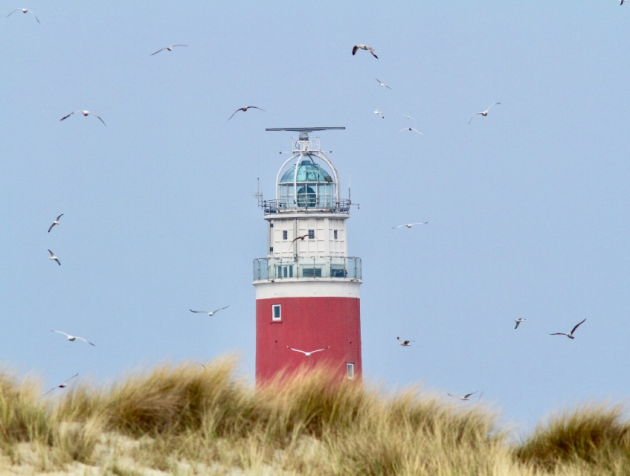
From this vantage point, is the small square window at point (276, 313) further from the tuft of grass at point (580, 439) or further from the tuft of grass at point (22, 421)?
the tuft of grass at point (22, 421)

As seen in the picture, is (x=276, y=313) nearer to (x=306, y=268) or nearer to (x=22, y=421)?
(x=306, y=268)

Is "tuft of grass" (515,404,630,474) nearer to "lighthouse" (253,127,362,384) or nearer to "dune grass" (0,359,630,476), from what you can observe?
"dune grass" (0,359,630,476)

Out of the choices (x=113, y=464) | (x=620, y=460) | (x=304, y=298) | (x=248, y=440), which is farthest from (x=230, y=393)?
(x=304, y=298)

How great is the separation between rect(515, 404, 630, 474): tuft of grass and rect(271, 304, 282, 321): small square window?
25.9 m

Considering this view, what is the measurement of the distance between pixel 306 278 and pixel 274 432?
26.6 meters

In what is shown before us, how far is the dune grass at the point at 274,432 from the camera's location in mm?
11414

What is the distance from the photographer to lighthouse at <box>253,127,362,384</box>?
127 feet

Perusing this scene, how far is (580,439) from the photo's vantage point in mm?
13281

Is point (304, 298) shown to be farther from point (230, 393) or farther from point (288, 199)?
point (230, 393)

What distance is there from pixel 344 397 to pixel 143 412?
2.18 m

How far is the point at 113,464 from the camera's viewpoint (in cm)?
1111

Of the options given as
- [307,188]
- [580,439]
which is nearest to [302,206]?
[307,188]

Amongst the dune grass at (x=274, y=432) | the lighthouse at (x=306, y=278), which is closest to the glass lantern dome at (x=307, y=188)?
the lighthouse at (x=306, y=278)

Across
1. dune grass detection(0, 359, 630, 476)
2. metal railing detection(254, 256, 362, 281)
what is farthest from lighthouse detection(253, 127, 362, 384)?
dune grass detection(0, 359, 630, 476)
